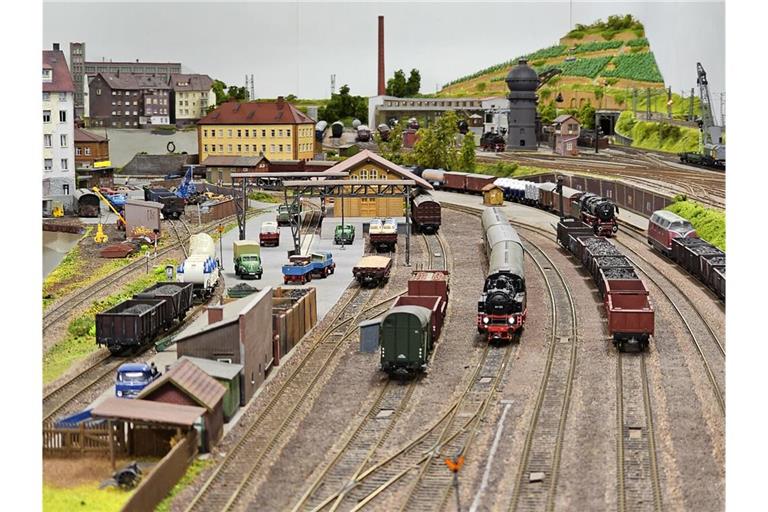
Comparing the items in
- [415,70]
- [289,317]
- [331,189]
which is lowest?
[289,317]

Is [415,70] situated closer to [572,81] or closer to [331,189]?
[572,81]

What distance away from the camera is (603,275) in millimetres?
44188

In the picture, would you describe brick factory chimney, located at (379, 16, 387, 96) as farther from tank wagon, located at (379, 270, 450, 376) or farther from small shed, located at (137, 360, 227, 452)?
small shed, located at (137, 360, 227, 452)

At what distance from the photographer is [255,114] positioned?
314 feet

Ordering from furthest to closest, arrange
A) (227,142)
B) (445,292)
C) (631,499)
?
(227,142), (445,292), (631,499)

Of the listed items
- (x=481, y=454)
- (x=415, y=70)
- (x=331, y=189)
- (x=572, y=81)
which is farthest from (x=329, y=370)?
(x=572, y=81)

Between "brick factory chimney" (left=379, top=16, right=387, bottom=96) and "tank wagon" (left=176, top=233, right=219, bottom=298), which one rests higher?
"brick factory chimney" (left=379, top=16, right=387, bottom=96)

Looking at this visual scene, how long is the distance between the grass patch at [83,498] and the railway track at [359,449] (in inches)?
159

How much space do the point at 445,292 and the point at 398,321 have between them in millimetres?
8997

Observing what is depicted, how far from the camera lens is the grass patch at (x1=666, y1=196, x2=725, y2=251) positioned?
57375 millimetres

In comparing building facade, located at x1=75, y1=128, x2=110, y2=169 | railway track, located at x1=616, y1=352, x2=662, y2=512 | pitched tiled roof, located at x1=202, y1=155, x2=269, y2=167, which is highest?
building facade, located at x1=75, y1=128, x2=110, y2=169

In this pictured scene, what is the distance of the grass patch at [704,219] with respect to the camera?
57.4 meters

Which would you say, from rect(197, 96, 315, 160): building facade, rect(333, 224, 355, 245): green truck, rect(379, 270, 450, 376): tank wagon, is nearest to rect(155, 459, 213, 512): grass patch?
rect(379, 270, 450, 376): tank wagon

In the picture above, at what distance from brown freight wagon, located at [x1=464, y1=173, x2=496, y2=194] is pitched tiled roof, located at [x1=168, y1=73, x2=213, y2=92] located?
32.1m
